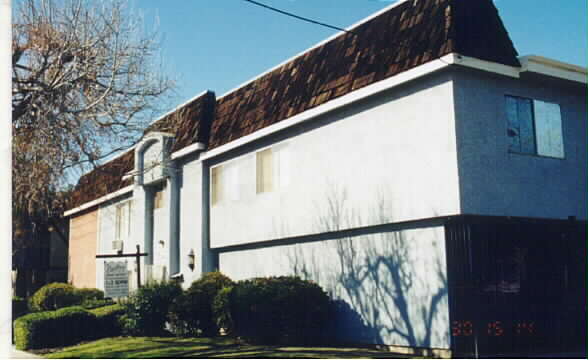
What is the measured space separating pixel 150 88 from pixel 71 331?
676 cm

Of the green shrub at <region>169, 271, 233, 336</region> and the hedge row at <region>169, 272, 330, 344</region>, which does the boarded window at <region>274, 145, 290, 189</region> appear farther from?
the green shrub at <region>169, 271, 233, 336</region>

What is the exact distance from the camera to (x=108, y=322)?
17859mm

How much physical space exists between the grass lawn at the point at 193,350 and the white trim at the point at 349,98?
17.6 feet

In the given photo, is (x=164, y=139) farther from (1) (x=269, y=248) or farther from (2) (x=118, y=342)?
(2) (x=118, y=342)

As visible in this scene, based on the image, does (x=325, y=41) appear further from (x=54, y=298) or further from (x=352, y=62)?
(x=54, y=298)

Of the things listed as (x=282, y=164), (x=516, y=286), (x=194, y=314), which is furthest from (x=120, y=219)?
(x=516, y=286)

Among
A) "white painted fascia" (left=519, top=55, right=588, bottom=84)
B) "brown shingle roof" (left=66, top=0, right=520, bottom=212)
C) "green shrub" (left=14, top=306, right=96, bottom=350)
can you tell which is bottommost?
"green shrub" (left=14, top=306, right=96, bottom=350)

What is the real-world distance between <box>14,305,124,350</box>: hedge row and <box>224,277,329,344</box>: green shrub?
4608mm

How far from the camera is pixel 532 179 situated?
44.9 feet

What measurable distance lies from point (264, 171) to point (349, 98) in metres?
4.36

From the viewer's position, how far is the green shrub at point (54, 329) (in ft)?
55.0

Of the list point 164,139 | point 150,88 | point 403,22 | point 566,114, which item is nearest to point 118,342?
point 150,88

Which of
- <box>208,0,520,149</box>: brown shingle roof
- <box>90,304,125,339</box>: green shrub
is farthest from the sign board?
<box>208,0,520,149</box>: brown shingle roof

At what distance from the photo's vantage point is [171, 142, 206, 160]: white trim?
20.4 m
